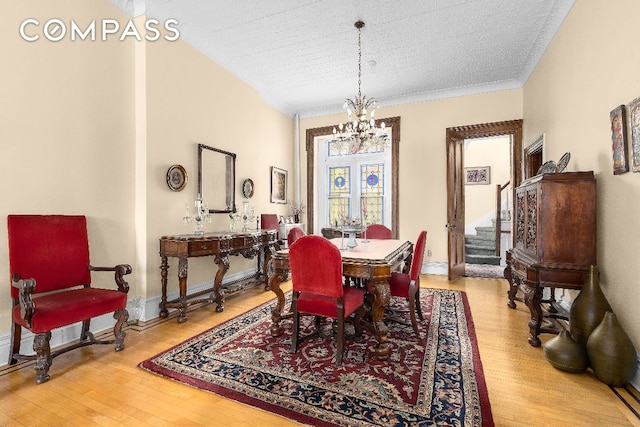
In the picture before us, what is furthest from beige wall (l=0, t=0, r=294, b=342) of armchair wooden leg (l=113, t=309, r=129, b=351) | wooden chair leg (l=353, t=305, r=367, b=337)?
wooden chair leg (l=353, t=305, r=367, b=337)

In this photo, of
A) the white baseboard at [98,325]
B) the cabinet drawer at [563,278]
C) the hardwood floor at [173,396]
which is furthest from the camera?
the cabinet drawer at [563,278]

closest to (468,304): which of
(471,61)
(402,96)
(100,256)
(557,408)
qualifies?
(557,408)

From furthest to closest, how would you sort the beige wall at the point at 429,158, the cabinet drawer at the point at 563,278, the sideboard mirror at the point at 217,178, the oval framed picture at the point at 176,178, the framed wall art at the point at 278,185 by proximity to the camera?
1. the framed wall art at the point at 278,185
2. the beige wall at the point at 429,158
3. the sideboard mirror at the point at 217,178
4. the oval framed picture at the point at 176,178
5. the cabinet drawer at the point at 563,278

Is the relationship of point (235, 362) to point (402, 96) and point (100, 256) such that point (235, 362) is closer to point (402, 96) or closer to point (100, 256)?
point (100, 256)

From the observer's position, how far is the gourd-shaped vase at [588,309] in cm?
234

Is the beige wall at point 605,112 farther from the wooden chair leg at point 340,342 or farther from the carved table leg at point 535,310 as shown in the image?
the wooden chair leg at point 340,342

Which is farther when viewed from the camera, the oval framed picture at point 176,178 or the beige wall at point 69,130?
the oval framed picture at point 176,178

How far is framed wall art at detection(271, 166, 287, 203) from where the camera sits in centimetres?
609

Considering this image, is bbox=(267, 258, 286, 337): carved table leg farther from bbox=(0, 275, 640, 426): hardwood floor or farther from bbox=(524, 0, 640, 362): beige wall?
bbox=(524, 0, 640, 362): beige wall

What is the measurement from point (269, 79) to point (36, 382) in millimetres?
4797

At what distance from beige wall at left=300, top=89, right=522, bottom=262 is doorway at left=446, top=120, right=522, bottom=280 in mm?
178

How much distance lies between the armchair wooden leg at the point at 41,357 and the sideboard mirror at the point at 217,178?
7.78 feet

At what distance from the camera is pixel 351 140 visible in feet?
12.6

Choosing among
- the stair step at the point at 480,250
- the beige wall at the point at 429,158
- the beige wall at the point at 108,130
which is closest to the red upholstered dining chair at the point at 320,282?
the beige wall at the point at 108,130
